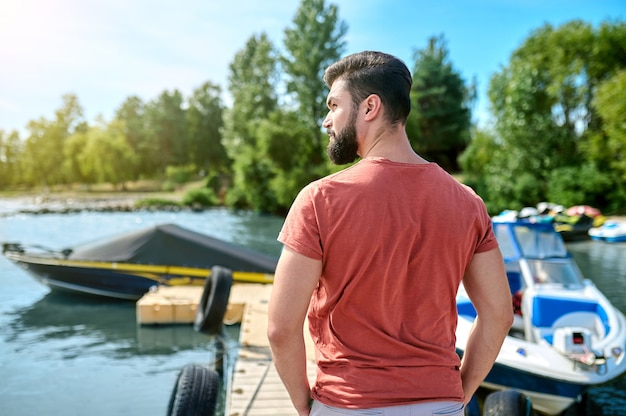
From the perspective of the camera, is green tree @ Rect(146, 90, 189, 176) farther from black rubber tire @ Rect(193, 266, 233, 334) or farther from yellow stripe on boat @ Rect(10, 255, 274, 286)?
black rubber tire @ Rect(193, 266, 233, 334)

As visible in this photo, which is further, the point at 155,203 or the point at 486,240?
the point at 155,203

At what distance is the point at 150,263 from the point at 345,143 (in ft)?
34.2

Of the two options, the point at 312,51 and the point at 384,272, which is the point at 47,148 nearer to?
the point at 312,51

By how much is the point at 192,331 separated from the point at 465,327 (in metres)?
5.22

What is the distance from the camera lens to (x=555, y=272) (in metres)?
7.51

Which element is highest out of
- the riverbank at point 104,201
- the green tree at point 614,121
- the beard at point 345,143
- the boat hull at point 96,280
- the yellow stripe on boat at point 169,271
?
the green tree at point 614,121

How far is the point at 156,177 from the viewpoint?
74.7m

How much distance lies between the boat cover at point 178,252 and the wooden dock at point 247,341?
53cm

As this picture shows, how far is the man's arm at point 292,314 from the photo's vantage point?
1.51 meters

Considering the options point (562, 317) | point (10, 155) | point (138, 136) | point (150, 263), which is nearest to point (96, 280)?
point (150, 263)

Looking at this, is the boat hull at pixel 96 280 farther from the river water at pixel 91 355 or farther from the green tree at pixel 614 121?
the green tree at pixel 614 121

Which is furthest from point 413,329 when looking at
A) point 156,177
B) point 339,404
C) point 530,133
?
point 156,177

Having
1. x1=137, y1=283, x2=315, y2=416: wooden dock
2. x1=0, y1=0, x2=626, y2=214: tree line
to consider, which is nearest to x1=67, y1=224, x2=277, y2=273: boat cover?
x1=137, y1=283, x2=315, y2=416: wooden dock

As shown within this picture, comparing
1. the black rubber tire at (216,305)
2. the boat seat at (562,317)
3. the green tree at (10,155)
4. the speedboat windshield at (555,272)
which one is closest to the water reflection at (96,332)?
the black rubber tire at (216,305)
